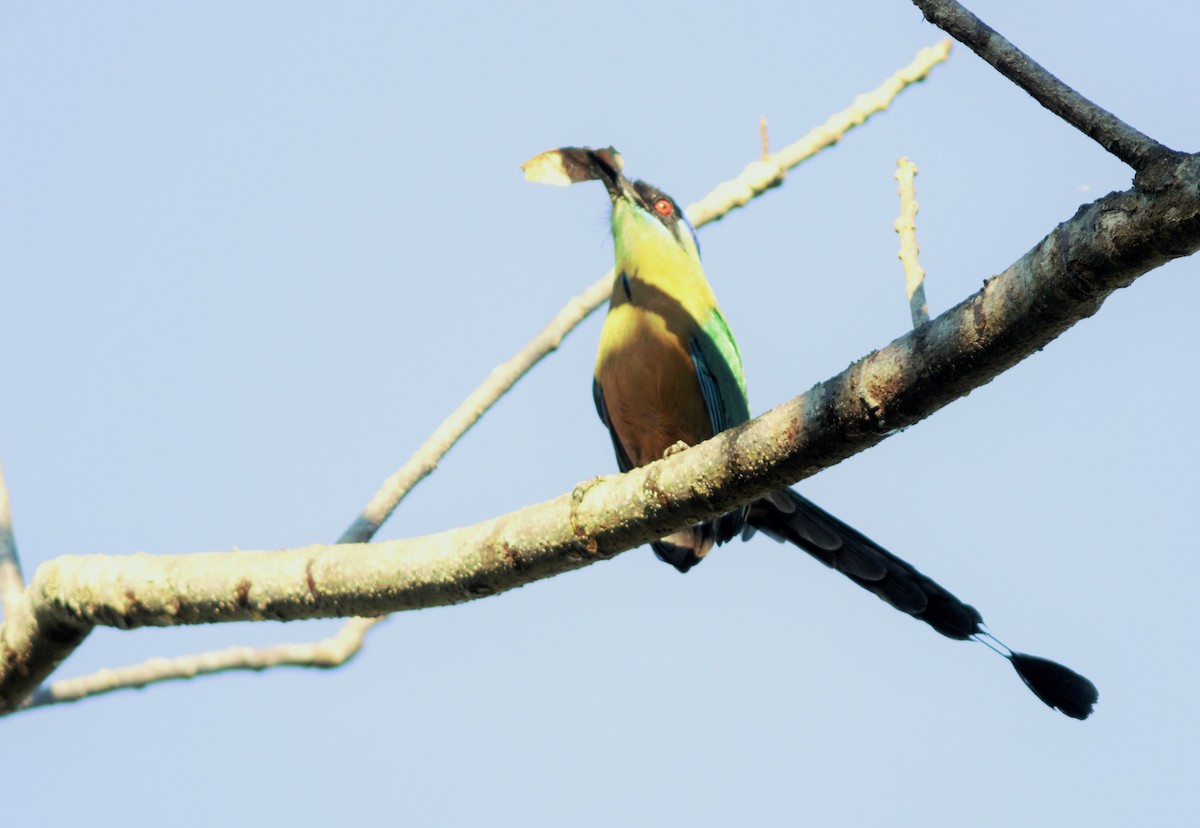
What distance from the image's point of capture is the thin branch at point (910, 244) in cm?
360

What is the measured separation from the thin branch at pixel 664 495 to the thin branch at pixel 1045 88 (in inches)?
5.0

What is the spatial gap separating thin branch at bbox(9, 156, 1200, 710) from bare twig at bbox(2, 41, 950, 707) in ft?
2.19

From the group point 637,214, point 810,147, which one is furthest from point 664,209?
point 810,147

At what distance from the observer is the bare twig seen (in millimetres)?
4688

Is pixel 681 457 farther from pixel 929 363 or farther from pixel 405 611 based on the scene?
pixel 405 611

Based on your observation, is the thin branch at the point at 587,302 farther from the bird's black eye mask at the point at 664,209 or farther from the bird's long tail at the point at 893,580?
the bird's long tail at the point at 893,580

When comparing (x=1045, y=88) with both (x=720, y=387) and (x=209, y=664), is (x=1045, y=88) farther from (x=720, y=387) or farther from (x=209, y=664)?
(x=209, y=664)

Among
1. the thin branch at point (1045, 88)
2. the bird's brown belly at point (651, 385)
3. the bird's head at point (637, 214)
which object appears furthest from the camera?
the bird's head at point (637, 214)

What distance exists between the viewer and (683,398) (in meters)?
5.85

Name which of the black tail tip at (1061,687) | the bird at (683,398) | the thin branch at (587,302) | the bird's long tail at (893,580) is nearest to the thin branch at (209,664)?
the thin branch at (587,302)

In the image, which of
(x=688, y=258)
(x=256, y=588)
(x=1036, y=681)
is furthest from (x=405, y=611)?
(x=688, y=258)

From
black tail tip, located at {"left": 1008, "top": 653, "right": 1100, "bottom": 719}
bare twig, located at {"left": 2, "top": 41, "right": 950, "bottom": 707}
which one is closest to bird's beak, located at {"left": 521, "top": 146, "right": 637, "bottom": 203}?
bare twig, located at {"left": 2, "top": 41, "right": 950, "bottom": 707}

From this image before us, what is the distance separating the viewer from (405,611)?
12.4 feet

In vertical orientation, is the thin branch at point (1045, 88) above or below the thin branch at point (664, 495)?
above
